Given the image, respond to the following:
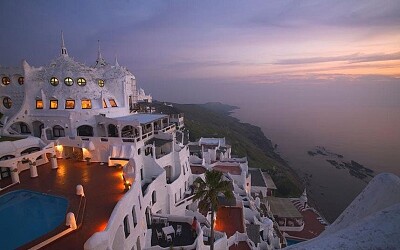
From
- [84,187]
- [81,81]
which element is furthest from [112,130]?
[84,187]

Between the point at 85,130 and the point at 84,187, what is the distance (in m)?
16.7

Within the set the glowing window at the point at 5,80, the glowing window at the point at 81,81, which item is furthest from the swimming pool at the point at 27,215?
the glowing window at the point at 5,80

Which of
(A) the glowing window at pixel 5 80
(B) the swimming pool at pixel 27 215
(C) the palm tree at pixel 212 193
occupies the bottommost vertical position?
(C) the palm tree at pixel 212 193

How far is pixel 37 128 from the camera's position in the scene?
115ft

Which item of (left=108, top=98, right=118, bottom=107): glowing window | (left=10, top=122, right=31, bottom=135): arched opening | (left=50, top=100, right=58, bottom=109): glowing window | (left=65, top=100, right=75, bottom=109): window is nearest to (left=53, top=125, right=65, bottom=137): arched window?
(left=50, top=100, right=58, bottom=109): glowing window

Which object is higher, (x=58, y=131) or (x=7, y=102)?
(x=7, y=102)

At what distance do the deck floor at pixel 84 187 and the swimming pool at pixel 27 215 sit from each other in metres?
0.64

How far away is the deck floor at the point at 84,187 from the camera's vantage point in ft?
43.1

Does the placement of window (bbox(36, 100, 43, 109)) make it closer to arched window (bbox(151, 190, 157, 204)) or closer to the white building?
the white building

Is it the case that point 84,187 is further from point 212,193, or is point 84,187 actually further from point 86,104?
point 86,104

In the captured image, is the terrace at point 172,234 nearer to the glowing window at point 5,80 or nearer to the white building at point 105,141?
the white building at point 105,141

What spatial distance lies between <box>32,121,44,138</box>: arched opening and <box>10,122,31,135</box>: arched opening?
0.82 m

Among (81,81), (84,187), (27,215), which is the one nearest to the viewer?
(27,215)

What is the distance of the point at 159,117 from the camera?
34.3 m
